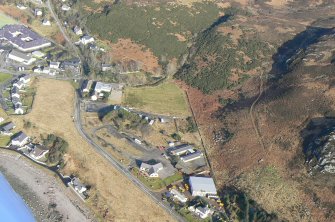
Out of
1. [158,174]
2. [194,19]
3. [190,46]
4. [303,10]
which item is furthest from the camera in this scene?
[303,10]

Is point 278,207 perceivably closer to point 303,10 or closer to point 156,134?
point 156,134

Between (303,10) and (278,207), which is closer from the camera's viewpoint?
(278,207)

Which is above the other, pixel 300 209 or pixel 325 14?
pixel 325 14

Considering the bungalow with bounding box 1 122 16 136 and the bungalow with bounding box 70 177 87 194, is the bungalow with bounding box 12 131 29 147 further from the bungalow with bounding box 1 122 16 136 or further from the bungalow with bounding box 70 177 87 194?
the bungalow with bounding box 70 177 87 194

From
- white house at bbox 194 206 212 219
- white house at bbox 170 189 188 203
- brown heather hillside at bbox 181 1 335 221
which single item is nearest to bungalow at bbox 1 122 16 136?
white house at bbox 170 189 188 203

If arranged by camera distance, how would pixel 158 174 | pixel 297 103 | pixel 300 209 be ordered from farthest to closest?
pixel 297 103 < pixel 158 174 < pixel 300 209

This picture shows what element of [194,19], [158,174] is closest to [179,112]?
[158,174]

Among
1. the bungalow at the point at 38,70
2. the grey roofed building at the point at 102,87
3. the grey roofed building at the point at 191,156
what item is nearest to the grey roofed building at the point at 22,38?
the bungalow at the point at 38,70

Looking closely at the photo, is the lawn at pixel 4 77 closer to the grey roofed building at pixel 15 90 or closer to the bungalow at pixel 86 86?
the grey roofed building at pixel 15 90

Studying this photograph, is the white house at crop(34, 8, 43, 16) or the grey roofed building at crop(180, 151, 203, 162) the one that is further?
the white house at crop(34, 8, 43, 16)
